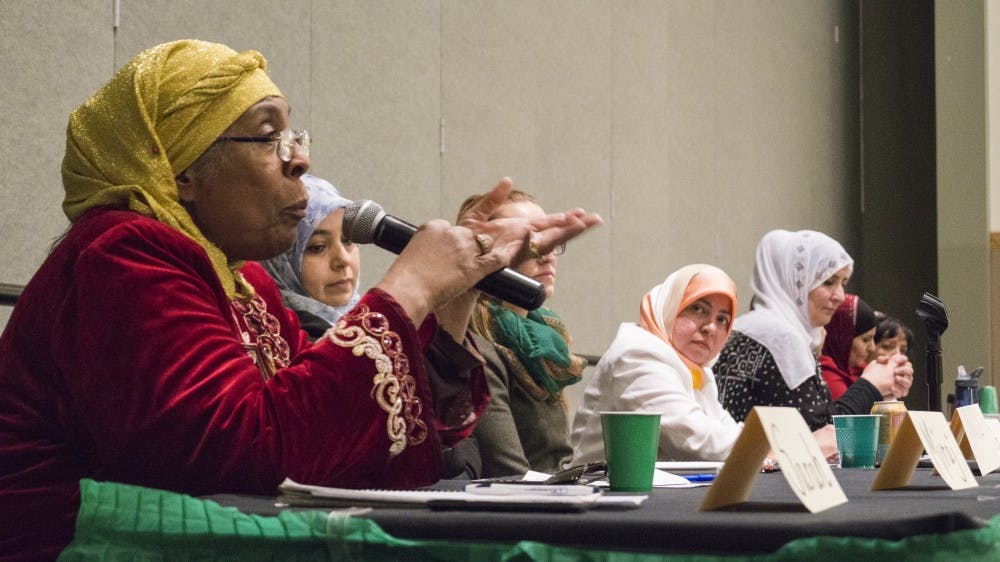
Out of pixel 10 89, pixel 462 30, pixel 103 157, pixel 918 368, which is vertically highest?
pixel 462 30

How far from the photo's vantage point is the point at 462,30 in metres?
4.53

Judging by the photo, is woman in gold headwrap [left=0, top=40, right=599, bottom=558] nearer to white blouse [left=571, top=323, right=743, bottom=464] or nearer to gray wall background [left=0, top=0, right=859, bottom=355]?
gray wall background [left=0, top=0, right=859, bottom=355]

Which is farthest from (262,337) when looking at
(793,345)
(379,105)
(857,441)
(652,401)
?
(793,345)

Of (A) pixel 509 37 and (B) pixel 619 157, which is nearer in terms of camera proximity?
(A) pixel 509 37

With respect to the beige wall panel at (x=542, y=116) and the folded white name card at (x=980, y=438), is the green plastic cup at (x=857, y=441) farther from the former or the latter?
the beige wall panel at (x=542, y=116)

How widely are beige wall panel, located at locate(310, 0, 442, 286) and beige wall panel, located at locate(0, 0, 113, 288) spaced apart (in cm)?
94

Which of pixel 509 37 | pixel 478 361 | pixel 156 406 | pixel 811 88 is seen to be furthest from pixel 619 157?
pixel 156 406

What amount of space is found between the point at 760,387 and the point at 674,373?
3.08 feet

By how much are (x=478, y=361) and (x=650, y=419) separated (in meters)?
0.33

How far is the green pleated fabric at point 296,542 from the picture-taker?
86cm

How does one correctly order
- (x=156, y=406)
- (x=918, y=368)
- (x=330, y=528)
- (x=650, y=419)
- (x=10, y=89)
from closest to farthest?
(x=330, y=528)
(x=156, y=406)
(x=650, y=419)
(x=10, y=89)
(x=918, y=368)

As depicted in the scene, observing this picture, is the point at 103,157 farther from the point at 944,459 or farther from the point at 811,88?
the point at 811,88

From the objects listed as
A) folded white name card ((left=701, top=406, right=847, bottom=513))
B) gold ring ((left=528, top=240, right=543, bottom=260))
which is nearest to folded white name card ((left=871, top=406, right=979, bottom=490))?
folded white name card ((left=701, top=406, right=847, bottom=513))

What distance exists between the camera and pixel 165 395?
49.7 inches
